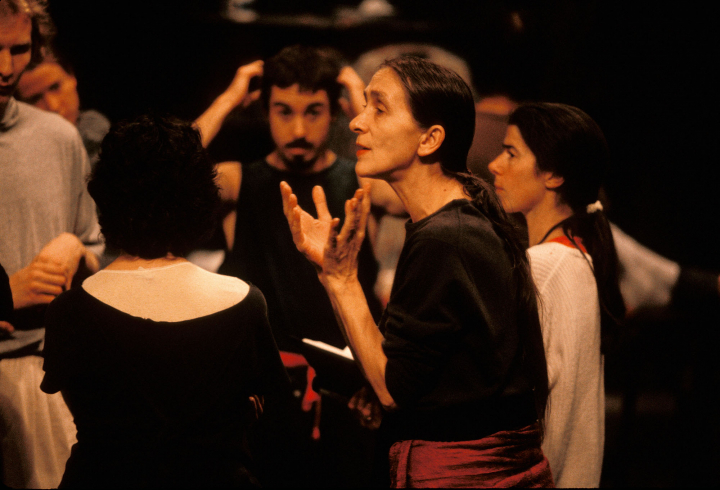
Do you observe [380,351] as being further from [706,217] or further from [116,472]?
[706,217]

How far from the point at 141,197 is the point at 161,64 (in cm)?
88

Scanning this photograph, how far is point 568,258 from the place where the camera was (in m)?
1.93

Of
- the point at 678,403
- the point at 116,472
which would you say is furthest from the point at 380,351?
the point at 678,403

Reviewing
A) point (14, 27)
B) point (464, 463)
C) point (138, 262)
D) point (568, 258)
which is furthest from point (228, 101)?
point (464, 463)

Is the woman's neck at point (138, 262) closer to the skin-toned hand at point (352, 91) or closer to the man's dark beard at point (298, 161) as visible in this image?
the man's dark beard at point (298, 161)

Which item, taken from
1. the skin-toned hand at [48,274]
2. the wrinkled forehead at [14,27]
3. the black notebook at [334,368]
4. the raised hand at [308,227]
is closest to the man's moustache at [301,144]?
the raised hand at [308,227]

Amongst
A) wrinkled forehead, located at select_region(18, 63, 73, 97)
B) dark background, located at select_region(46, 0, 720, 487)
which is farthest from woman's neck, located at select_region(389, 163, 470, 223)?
wrinkled forehead, located at select_region(18, 63, 73, 97)

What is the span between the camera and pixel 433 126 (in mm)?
1571

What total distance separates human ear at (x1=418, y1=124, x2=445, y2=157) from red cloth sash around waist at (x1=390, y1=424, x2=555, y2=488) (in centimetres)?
77

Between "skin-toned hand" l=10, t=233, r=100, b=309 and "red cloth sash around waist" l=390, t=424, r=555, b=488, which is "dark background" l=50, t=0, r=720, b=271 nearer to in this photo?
"skin-toned hand" l=10, t=233, r=100, b=309

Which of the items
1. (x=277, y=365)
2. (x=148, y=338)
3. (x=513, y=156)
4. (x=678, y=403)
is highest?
(x=513, y=156)

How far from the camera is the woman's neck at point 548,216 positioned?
80.0 inches

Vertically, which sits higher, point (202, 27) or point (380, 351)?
point (202, 27)

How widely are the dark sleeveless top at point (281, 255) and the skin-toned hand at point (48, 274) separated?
50cm
